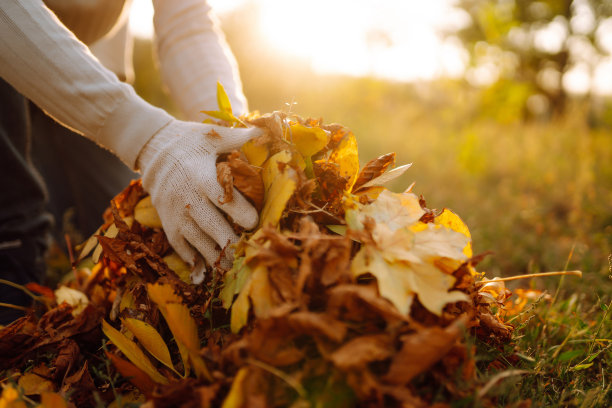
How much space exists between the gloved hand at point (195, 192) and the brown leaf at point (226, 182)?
2 centimetres

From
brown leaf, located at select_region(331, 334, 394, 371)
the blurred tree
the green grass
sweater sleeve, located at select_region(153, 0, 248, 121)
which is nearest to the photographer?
brown leaf, located at select_region(331, 334, 394, 371)

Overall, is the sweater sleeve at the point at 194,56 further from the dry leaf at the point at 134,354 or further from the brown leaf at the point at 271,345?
the brown leaf at the point at 271,345

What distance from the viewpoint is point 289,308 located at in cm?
75

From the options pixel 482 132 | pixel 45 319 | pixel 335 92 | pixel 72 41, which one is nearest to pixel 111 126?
pixel 72 41

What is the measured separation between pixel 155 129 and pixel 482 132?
5.98 metres

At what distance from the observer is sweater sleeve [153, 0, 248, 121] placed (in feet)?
5.82

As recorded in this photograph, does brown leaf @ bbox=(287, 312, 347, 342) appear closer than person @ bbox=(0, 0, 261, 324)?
Yes

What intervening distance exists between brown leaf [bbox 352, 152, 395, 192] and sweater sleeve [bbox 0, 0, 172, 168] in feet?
2.24

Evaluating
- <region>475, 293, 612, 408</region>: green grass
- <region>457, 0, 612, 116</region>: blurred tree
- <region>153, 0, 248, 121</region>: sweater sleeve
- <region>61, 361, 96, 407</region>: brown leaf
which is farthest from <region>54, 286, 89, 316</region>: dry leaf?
<region>457, 0, 612, 116</region>: blurred tree

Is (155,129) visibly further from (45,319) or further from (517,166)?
(517,166)

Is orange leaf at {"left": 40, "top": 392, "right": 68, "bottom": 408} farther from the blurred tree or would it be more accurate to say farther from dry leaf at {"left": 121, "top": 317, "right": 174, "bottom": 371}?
the blurred tree

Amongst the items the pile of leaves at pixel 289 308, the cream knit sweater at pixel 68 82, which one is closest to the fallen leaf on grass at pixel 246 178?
the pile of leaves at pixel 289 308

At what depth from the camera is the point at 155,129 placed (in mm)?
1312

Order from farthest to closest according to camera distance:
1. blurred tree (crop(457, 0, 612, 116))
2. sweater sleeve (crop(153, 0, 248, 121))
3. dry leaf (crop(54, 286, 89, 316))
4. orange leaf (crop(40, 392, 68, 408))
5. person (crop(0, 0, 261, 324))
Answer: blurred tree (crop(457, 0, 612, 116)) < sweater sleeve (crop(153, 0, 248, 121)) < dry leaf (crop(54, 286, 89, 316)) < person (crop(0, 0, 261, 324)) < orange leaf (crop(40, 392, 68, 408))
